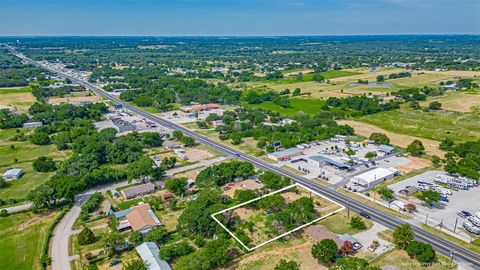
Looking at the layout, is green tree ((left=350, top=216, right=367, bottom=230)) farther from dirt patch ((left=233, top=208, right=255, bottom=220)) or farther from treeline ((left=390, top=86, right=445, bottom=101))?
treeline ((left=390, top=86, right=445, bottom=101))

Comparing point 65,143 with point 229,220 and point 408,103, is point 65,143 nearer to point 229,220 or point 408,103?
point 229,220

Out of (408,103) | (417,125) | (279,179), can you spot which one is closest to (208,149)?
(279,179)

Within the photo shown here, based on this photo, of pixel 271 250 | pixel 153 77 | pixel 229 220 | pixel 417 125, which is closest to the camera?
pixel 271 250

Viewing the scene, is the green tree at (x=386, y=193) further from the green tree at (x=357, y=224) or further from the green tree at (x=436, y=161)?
the green tree at (x=436, y=161)

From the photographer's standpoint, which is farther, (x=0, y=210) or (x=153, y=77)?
(x=153, y=77)

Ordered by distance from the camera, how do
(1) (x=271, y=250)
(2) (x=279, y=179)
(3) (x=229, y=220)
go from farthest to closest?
(2) (x=279, y=179) < (3) (x=229, y=220) < (1) (x=271, y=250)

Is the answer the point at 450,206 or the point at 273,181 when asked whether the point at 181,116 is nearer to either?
the point at 273,181
